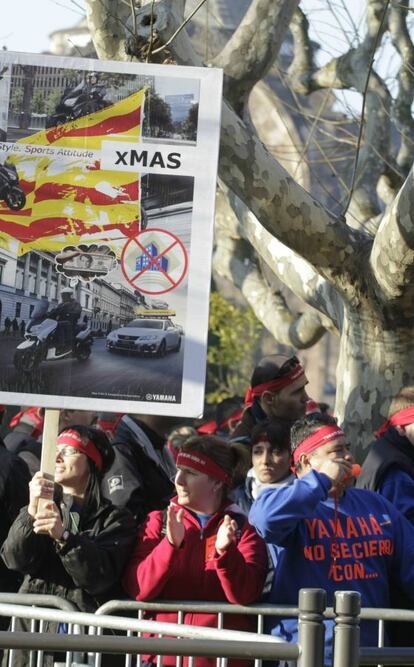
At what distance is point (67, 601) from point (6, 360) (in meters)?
1.13

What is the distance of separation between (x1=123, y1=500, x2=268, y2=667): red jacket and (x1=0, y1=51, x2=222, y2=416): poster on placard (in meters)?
0.71

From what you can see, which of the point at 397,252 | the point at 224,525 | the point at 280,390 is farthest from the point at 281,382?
the point at 224,525

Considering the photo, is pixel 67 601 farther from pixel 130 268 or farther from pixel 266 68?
pixel 266 68

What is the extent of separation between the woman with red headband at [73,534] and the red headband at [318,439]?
0.92m

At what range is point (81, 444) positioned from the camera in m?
6.25

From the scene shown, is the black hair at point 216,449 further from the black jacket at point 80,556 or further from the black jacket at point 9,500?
the black jacket at point 9,500

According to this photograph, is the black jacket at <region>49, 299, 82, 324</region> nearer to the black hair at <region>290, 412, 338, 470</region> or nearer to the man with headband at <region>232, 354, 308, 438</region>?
the black hair at <region>290, 412, 338, 470</region>

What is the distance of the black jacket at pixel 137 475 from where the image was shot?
6.47 m

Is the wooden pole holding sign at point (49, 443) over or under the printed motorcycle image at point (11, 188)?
under

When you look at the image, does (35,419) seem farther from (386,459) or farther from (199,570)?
(199,570)

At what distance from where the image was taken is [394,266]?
7973 mm

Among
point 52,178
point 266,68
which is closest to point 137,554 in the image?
point 52,178

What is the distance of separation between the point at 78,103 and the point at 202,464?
1.68 meters

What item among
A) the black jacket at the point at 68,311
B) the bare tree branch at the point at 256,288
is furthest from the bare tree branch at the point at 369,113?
the black jacket at the point at 68,311
